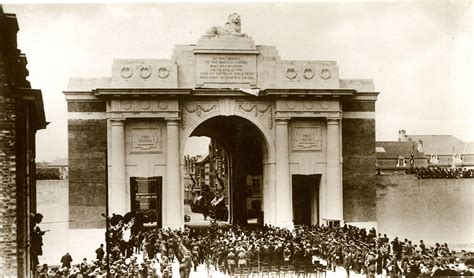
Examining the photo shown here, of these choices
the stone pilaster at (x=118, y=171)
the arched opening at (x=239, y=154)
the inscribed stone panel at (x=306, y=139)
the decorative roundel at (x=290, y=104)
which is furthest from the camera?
the arched opening at (x=239, y=154)

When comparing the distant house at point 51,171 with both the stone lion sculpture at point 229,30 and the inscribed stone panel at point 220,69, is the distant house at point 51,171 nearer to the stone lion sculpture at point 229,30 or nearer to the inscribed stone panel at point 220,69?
the inscribed stone panel at point 220,69

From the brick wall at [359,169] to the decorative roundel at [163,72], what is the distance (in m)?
11.6

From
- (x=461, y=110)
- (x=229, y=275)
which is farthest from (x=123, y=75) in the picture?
(x=461, y=110)

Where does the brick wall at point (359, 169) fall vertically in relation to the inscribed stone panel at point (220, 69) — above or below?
below

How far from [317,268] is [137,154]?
15.8 m

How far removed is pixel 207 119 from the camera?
118 feet

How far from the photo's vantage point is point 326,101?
1419 inches

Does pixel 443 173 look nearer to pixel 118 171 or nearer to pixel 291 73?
pixel 291 73

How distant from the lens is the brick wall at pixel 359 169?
37250mm

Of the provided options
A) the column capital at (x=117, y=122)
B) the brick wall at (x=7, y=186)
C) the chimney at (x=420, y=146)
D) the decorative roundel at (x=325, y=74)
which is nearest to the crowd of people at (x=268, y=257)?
the brick wall at (x=7, y=186)

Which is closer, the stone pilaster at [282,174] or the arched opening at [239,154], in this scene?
the stone pilaster at [282,174]

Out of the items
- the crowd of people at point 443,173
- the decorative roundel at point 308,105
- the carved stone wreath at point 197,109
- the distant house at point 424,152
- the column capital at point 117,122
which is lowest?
the crowd of people at point 443,173

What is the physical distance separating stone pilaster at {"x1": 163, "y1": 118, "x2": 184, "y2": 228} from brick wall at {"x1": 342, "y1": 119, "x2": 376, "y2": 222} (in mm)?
10552

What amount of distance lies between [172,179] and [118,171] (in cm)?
318
